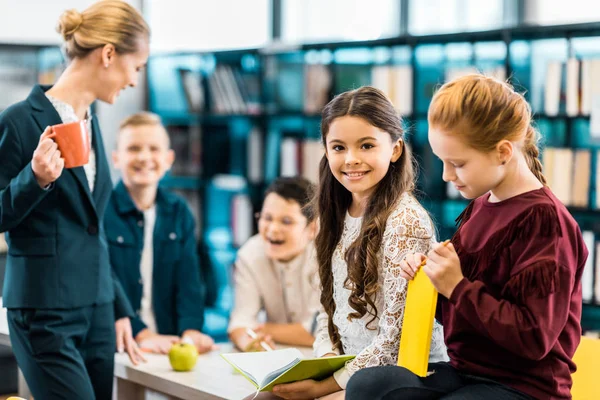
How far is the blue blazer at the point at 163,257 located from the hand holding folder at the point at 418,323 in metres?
1.42

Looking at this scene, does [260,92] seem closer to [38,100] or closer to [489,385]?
[38,100]

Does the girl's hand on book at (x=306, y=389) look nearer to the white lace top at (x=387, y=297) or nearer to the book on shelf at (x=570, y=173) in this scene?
the white lace top at (x=387, y=297)

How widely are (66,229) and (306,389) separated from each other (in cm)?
77

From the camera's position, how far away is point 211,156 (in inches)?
214

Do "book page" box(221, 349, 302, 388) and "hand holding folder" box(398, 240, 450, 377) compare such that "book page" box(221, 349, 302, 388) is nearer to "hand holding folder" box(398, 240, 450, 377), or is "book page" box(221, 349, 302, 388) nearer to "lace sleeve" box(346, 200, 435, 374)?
"lace sleeve" box(346, 200, 435, 374)

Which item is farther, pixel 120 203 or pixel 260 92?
pixel 260 92

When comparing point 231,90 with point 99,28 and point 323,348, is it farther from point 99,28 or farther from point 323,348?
point 323,348

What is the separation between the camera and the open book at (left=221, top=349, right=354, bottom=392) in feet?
5.87

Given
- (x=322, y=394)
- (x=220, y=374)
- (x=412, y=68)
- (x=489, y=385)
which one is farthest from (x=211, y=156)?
(x=489, y=385)

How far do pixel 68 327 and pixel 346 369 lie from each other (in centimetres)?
77

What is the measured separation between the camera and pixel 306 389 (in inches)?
73.3

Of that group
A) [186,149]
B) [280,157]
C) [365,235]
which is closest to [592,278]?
[280,157]

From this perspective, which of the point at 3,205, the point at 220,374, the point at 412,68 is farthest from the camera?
the point at 412,68

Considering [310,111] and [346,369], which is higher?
[310,111]
